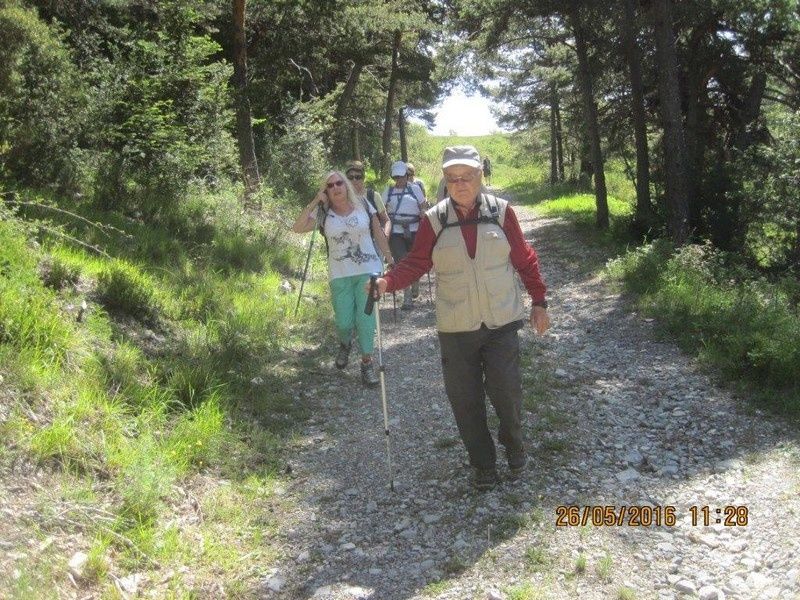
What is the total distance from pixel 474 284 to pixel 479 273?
0.27 ft

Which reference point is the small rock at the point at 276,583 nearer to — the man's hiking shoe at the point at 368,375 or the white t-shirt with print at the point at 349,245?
the man's hiking shoe at the point at 368,375

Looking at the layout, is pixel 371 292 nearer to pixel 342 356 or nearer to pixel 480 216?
pixel 480 216

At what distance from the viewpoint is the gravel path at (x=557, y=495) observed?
3.91m

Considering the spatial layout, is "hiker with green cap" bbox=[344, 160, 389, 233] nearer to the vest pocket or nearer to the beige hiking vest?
the beige hiking vest

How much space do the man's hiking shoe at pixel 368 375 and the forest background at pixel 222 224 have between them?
0.79 metres

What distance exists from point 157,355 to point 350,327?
199cm

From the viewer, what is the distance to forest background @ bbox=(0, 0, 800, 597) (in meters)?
4.54

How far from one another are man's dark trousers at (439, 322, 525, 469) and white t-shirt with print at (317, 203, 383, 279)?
8.41ft

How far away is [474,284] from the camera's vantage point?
452 cm

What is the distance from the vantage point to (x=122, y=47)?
494 inches

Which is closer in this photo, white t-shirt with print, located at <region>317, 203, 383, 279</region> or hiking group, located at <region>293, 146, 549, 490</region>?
hiking group, located at <region>293, 146, 549, 490</region>

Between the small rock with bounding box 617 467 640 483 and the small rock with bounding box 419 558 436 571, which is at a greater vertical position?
the small rock with bounding box 617 467 640 483
